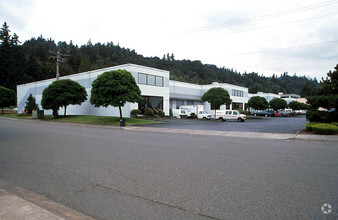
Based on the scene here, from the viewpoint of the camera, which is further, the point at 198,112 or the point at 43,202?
the point at 198,112

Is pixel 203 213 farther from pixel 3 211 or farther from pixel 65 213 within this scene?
pixel 3 211

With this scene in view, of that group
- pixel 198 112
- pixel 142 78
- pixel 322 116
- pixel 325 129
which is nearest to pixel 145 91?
pixel 142 78

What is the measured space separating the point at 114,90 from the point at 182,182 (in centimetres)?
1933

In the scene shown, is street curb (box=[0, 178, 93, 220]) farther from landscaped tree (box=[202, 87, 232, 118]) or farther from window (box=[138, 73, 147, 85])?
landscaped tree (box=[202, 87, 232, 118])

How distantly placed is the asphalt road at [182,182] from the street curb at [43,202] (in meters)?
0.15

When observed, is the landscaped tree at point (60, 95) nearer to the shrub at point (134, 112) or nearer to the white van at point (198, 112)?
the shrub at point (134, 112)

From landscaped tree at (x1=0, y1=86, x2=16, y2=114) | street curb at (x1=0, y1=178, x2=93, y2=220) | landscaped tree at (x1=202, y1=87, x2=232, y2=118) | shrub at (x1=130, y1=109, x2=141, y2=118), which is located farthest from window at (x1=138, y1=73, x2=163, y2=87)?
landscaped tree at (x1=0, y1=86, x2=16, y2=114)

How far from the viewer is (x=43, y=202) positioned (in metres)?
4.20

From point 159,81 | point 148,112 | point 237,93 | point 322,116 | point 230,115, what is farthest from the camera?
point 237,93

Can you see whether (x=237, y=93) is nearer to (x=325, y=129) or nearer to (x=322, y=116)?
(x=322, y=116)

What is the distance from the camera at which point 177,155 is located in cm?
814

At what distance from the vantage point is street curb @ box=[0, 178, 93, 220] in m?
3.65

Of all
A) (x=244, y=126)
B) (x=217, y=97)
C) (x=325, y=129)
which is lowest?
(x=244, y=126)

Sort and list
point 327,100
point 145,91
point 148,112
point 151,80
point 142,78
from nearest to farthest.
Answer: point 327,100, point 148,112, point 142,78, point 145,91, point 151,80
